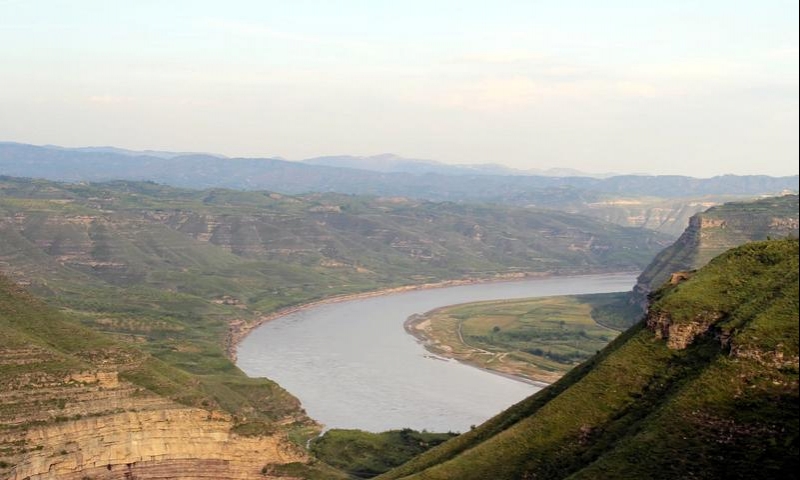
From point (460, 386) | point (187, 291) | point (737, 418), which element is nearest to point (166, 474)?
point (737, 418)

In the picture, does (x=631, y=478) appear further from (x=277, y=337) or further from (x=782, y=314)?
(x=277, y=337)

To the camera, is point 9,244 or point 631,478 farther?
point 9,244

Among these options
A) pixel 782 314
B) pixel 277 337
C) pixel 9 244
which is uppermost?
pixel 782 314

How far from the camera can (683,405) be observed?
44.6 m

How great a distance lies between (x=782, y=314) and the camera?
43375 millimetres

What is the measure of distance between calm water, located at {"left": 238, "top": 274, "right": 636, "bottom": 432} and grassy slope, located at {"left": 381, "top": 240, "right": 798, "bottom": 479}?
43398mm

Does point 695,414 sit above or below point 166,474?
above

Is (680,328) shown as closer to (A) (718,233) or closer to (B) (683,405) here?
(B) (683,405)

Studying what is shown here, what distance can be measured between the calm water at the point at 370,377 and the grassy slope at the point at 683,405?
43398 mm

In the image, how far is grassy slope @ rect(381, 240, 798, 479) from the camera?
40.6 m

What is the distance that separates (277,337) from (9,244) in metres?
60.3

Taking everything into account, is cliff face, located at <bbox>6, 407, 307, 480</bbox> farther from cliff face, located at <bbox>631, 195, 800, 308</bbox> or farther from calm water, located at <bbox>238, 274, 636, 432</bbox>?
cliff face, located at <bbox>631, 195, 800, 308</bbox>

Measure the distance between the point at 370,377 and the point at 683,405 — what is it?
83838mm

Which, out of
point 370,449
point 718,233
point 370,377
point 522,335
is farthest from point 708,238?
point 370,449
